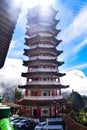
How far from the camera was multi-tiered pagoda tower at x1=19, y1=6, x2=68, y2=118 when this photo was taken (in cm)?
4797

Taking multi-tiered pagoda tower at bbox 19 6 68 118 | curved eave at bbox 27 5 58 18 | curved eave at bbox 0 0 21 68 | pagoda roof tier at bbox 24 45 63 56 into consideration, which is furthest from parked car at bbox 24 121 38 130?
curved eave at bbox 0 0 21 68

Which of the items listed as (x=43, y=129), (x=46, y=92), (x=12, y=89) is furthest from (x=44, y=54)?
(x=12, y=89)

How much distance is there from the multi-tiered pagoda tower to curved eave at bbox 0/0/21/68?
140 feet

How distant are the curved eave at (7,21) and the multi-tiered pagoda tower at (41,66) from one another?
42.7m

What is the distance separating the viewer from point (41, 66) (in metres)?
50.4

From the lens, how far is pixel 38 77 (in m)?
48.9

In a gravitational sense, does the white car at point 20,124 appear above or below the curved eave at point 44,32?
below

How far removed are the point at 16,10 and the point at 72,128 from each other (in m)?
28.7

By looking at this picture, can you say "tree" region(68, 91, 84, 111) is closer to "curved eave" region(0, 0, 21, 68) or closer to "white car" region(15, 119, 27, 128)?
"white car" region(15, 119, 27, 128)

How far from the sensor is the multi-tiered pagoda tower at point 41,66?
47969 millimetres

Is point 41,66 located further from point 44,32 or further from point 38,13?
point 38,13

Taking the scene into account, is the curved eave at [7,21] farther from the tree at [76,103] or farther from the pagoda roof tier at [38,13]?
the pagoda roof tier at [38,13]

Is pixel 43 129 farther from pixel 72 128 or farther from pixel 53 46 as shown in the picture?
pixel 53 46

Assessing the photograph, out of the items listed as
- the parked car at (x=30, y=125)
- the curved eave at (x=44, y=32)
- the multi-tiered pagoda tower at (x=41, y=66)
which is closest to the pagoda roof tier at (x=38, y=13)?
the multi-tiered pagoda tower at (x=41, y=66)
